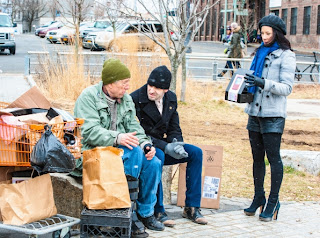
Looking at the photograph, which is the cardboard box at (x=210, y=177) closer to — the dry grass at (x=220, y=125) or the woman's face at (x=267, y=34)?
the dry grass at (x=220, y=125)

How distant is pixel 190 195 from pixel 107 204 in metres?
1.19

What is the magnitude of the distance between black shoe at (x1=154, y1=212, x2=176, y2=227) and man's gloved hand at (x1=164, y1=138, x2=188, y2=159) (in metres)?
0.54

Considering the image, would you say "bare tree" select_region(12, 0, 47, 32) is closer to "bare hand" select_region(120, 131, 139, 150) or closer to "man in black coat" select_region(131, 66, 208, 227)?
"man in black coat" select_region(131, 66, 208, 227)

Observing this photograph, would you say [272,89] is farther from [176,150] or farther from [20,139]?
[20,139]

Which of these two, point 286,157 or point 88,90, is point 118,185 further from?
point 286,157

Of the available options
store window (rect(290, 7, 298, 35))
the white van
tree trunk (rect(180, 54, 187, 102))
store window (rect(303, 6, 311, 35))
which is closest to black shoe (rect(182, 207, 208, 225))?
tree trunk (rect(180, 54, 187, 102))

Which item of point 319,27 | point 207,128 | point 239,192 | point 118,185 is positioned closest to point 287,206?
point 239,192

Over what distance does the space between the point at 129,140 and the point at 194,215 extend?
1125 mm

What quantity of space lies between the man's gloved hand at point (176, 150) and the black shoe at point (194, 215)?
1.79ft

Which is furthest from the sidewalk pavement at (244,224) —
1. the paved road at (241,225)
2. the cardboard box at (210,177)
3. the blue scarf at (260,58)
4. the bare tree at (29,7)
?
the bare tree at (29,7)

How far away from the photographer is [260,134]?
17.4ft

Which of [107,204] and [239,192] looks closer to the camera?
[107,204]

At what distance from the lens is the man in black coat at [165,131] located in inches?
198

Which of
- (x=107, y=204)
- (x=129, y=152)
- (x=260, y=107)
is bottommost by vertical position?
(x=107, y=204)
